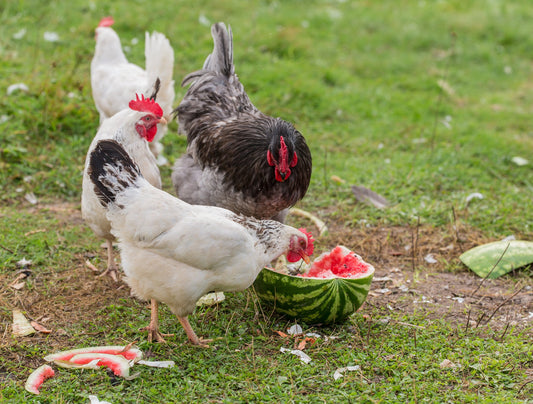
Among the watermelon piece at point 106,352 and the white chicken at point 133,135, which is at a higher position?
the white chicken at point 133,135

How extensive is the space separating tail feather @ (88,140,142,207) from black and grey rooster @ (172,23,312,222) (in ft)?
3.52

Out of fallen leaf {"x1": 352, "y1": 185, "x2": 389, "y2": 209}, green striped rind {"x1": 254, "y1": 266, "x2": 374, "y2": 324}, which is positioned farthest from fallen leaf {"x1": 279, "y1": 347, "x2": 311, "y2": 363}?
fallen leaf {"x1": 352, "y1": 185, "x2": 389, "y2": 209}

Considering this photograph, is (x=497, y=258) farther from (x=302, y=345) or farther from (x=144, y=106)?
(x=144, y=106)

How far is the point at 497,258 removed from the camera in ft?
16.6

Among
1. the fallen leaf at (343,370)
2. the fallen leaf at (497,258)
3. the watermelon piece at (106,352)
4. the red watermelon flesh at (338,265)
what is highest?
the red watermelon flesh at (338,265)

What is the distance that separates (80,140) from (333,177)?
297cm

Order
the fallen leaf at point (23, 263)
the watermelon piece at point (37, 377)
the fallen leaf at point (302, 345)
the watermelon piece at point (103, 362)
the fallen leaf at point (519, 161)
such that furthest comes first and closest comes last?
the fallen leaf at point (519, 161)
the fallen leaf at point (23, 263)
the fallen leaf at point (302, 345)
the watermelon piece at point (103, 362)
the watermelon piece at point (37, 377)

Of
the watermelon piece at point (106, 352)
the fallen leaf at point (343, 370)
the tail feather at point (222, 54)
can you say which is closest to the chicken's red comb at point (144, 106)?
the tail feather at point (222, 54)

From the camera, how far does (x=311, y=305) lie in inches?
159

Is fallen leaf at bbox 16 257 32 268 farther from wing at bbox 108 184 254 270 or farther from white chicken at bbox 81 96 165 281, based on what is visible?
wing at bbox 108 184 254 270

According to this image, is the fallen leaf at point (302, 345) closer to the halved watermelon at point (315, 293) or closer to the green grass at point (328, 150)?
the green grass at point (328, 150)

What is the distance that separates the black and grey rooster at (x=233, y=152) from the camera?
15.1 feet

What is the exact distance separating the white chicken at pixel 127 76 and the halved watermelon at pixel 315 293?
7.79 ft

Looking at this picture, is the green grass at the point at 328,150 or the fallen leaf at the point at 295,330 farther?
the fallen leaf at the point at 295,330
